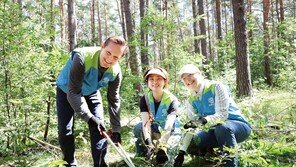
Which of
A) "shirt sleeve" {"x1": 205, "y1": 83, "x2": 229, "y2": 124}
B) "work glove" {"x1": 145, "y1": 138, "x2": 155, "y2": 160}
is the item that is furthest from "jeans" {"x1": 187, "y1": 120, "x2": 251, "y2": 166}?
"work glove" {"x1": 145, "y1": 138, "x2": 155, "y2": 160}

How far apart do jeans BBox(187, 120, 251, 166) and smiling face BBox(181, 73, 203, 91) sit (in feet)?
1.70

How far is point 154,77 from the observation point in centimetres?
424

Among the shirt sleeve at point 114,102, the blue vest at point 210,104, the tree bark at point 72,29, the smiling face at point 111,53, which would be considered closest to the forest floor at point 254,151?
the blue vest at point 210,104

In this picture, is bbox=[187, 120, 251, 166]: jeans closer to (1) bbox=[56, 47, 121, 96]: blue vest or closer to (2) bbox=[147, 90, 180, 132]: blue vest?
(2) bbox=[147, 90, 180, 132]: blue vest

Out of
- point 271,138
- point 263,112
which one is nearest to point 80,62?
point 271,138

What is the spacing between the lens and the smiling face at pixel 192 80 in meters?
3.91

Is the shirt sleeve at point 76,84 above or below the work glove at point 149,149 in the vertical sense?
above

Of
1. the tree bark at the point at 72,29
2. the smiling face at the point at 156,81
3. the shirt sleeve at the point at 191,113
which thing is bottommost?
the shirt sleeve at the point at 191,113

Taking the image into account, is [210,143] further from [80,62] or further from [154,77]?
[80,62]

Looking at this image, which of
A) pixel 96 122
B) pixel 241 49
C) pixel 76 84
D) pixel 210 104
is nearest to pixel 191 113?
pixel 210 104

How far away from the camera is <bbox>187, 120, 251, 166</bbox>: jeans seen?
3574 millimetres

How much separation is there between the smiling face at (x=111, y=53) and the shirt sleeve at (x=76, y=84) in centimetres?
21

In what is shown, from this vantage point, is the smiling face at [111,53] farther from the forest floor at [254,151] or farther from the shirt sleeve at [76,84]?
the forest floor at [254,151]

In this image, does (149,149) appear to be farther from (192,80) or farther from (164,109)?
(192,80)
